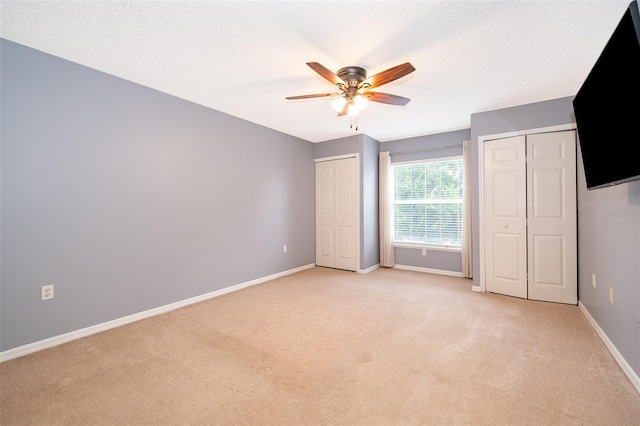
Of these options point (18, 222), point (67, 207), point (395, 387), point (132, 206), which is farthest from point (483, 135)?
point (18, 222)

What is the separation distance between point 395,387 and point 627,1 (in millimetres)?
2941

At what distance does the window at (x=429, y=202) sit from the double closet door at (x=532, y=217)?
3.32ft

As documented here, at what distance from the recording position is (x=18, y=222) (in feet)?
7.29

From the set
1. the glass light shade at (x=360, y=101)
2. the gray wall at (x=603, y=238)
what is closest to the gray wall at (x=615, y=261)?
the gray wall at (x=603, y=238)

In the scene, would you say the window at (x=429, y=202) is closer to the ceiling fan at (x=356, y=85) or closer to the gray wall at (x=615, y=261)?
the gray wall at (x=615, y=261)

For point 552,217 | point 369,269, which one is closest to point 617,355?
point 552,217

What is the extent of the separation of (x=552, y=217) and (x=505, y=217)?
482 mm

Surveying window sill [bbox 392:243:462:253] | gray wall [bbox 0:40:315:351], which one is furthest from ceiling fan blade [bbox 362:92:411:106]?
window sill [bbox 392:243:462:253]

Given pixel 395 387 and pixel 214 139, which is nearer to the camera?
pixel 395 387

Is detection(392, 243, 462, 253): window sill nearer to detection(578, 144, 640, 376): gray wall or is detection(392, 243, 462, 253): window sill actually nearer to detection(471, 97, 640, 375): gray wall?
detection(471, 97, 640, 375): gray wall

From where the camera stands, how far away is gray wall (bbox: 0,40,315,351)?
2238 millimetres

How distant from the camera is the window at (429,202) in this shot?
4797mm

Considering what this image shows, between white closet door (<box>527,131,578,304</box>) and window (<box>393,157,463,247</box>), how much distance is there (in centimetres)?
129

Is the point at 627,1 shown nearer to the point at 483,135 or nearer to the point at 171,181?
the point at 483,135
